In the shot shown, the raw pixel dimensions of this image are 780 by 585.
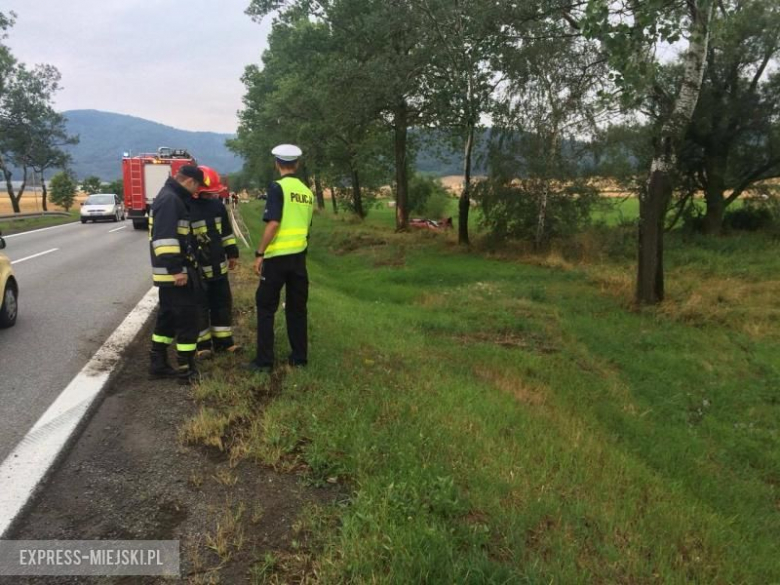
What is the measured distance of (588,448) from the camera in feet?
13.1

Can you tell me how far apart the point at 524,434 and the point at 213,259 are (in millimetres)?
3241

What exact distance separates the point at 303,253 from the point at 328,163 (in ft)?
79.4

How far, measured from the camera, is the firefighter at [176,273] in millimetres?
4578

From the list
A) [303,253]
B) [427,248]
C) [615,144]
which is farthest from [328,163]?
[303,253]

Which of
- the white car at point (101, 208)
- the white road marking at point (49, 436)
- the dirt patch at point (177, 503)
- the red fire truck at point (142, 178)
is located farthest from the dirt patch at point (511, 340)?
the white car at point (101, 208)

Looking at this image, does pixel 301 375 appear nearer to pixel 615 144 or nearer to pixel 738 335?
pixel 738 335

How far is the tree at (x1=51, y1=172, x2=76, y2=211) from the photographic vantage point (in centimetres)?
4128

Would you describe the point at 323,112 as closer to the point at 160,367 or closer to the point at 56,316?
the point at 56,316

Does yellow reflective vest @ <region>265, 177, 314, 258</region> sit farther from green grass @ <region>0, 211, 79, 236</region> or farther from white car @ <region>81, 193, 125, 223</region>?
white car @ <region>81, 193, 125, 223</region>

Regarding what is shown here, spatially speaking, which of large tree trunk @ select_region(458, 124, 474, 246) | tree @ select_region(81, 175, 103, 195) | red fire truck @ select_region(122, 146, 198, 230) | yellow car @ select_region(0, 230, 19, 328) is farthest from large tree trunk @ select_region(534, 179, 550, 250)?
tree @ select_region(81, 175, 103, 195)

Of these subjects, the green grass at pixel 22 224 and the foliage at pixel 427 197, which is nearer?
the green grass at pixel 22 224

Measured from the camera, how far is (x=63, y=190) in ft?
136

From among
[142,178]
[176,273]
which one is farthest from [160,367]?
[142,178]

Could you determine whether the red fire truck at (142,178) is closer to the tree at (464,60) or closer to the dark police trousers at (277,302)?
the tree at (464,60)
